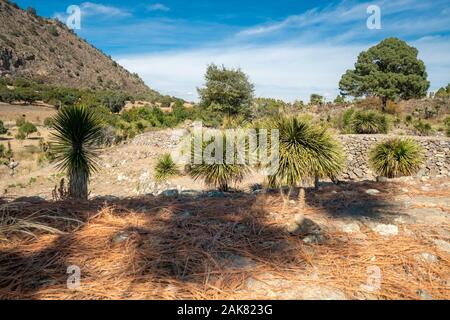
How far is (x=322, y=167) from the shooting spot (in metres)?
5.12

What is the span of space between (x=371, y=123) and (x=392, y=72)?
25.2 m

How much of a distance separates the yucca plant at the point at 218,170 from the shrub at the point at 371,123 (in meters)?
12.4

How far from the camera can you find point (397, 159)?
9102 mm

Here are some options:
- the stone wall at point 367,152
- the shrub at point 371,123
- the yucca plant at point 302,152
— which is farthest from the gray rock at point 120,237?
the shrub at point 371,123

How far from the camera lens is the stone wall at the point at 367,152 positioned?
13.4 metres

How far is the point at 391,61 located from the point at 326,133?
3882 cm

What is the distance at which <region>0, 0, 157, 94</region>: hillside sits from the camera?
5103 cm

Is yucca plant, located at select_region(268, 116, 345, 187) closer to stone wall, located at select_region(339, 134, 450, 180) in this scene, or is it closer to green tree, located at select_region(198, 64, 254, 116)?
stone wall, located at select_region(339, 134, 450, 180)

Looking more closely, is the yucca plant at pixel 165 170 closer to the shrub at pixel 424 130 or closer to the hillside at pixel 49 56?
the shrub at pixel 424 130

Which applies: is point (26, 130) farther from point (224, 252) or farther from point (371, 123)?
point (224, 252)

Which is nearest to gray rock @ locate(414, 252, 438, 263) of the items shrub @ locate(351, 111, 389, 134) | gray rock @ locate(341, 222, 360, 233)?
gray rock @ locate(341, 222, 360, 233)
